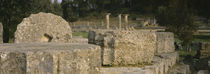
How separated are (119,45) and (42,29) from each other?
3.12 m

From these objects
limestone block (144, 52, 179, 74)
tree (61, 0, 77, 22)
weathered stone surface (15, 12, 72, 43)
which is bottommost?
limestone block (144, 52, 179, 74)

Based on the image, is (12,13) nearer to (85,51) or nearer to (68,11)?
(85,51)

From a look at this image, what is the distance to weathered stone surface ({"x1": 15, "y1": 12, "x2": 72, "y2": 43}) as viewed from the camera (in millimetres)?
8703

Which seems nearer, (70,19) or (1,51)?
(1,51)

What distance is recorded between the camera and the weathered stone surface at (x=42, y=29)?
8703 mm

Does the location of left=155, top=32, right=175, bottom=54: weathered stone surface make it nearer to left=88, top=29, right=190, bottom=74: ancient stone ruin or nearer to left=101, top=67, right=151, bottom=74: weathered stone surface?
left=88, top=29, right=190, bottom=74: ancient stone ruin

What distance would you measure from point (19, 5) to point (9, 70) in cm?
1119

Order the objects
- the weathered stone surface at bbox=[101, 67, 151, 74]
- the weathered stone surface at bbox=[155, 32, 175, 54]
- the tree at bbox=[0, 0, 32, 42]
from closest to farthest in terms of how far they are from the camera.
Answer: the weathered stone surface at bbox=[101, 67, 151, 74] < the weathered stone surface at bbox=[155, 32, 175, 54] < the tree at bbox=[0, 0, 32, 42]

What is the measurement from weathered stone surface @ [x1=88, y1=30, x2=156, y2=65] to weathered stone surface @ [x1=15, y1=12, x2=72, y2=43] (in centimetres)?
246

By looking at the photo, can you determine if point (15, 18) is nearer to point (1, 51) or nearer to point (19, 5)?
point (19, 5)

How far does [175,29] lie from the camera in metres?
16.1

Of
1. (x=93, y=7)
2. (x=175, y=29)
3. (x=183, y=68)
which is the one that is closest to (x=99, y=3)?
(x=93, y=7)

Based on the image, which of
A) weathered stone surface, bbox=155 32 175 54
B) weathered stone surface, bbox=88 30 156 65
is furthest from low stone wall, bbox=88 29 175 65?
weathered stone surface, bbox=155 32 175 54

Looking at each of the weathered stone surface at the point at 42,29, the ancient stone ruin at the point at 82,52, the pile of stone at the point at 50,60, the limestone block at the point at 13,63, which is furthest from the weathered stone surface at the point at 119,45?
the limestone block at the point at 13,63
